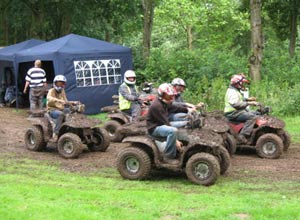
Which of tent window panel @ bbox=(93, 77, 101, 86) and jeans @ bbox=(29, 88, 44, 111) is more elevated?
tent window panel @ bbox=(93, 77, 101, 86)

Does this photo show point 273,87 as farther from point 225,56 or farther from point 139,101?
point 139,101

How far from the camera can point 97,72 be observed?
18641 millimetres

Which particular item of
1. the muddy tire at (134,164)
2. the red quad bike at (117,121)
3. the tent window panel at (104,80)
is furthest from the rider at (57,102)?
the tent window panel at (104,80)

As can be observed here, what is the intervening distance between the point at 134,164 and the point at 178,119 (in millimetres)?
1289

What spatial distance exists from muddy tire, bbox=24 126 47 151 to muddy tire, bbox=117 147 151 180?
3.15 m

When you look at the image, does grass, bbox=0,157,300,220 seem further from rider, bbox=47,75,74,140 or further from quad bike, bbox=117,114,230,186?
rider, bbox=47,75,74,140

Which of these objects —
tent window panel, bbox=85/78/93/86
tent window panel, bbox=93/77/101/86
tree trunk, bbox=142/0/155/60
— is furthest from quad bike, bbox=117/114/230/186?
tree trunk, bbox=142/0/155/60

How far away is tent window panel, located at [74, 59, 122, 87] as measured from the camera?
18.1 m

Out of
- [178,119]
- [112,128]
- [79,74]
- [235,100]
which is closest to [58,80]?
[112,128]

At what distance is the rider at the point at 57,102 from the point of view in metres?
10.9

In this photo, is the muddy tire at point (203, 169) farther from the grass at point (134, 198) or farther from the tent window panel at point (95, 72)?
the tent window panel at point (95, 72)

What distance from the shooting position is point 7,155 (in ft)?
34.8

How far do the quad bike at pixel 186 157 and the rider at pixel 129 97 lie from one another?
333 cm

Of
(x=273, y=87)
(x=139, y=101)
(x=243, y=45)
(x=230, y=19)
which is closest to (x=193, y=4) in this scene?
(x=230, y=19)
